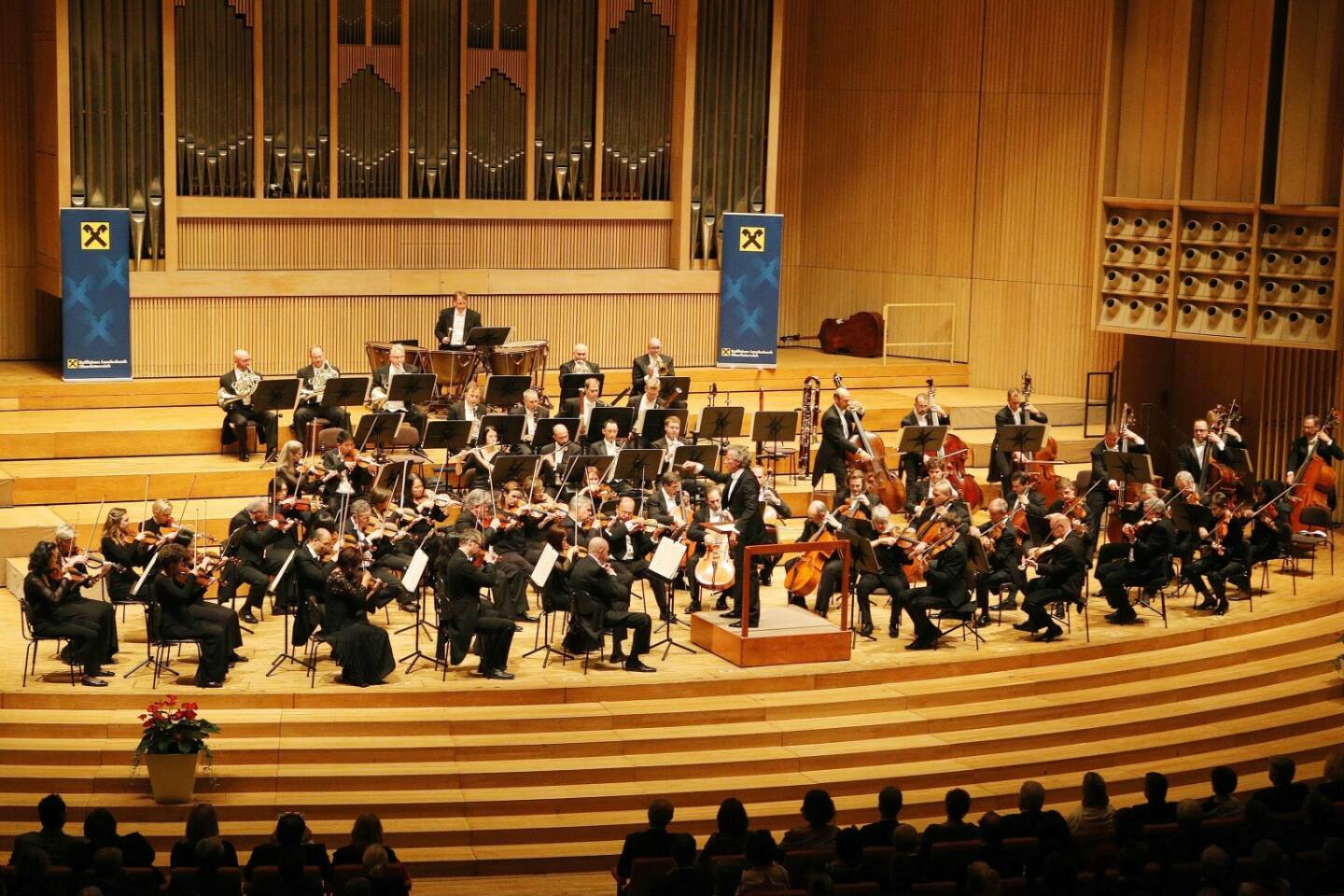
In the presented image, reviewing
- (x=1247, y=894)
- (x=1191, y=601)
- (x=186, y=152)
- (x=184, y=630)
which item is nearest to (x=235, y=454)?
(x=186, y=152)

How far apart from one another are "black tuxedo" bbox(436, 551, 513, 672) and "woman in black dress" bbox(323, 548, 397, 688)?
1.38 feet

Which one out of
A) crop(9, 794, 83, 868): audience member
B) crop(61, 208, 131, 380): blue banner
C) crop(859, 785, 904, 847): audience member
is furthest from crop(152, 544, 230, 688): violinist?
crop(61, 208, 131, 380): blue banner

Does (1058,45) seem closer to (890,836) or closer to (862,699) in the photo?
(862,699)

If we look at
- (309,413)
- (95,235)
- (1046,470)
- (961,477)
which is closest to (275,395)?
(309,413)

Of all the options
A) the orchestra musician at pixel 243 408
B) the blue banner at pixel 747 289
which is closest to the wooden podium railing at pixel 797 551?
the orchestra musician at pixel 243 408

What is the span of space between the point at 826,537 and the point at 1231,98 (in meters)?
6.47

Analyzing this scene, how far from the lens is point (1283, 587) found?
14.7m

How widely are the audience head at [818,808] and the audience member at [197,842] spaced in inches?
94.2

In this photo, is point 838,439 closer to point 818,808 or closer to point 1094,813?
point 1094,813

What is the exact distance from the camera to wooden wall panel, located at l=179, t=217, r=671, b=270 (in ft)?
55.3

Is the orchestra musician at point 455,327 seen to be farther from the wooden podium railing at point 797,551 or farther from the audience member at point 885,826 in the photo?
the audience member at point 885,826

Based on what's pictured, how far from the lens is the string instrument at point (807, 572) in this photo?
1294cm

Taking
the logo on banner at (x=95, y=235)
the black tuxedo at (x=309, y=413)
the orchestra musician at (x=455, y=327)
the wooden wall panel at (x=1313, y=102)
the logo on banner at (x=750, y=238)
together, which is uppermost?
the wooden wall panel at (x=1313, y=102)

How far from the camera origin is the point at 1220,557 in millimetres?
13922
